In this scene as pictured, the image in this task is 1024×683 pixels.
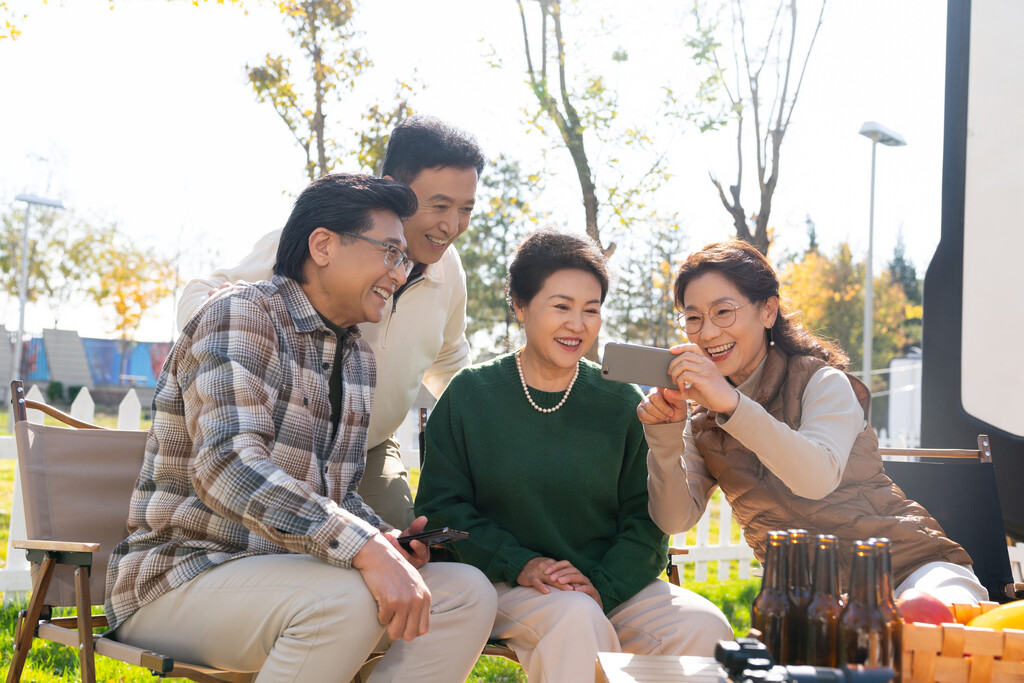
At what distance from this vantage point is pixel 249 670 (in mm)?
2191

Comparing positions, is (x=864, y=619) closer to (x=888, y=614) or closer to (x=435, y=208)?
(x=888, y=614)

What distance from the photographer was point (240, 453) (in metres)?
2.05

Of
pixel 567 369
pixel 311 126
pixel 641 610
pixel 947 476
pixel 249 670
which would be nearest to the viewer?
pixel 249 670

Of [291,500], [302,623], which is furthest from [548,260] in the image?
[302,623]

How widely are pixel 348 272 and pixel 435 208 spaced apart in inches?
35.2

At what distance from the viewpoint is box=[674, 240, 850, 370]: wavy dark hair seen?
2893mm

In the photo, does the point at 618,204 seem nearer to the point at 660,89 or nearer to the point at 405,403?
the point at 660,89

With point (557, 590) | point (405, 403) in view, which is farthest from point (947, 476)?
point (405, 403)

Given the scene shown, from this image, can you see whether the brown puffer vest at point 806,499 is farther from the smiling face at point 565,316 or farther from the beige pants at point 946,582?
the smiling face at point 565,316

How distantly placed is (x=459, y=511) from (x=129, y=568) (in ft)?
3.14

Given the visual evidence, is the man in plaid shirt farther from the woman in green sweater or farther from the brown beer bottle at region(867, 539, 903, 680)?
the brown beer bottle at region(867, 539, 903, 680)

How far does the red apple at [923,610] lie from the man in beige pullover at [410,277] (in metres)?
1.93

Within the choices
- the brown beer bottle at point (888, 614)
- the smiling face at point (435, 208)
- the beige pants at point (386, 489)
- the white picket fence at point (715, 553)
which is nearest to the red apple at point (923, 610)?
the brown beer bottle at point (888, 614)

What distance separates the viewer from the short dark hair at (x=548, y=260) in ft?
9.35
